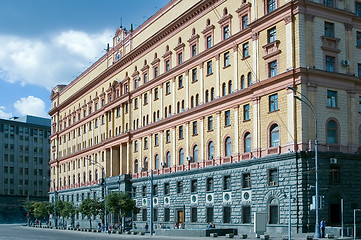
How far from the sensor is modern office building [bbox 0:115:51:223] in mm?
162000

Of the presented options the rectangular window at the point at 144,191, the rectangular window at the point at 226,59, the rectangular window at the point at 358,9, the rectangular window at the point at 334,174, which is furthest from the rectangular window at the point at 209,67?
the rectangular window at the point at 144,191

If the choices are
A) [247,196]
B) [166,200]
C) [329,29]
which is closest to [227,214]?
[247,196]

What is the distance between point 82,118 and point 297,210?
69445 mm

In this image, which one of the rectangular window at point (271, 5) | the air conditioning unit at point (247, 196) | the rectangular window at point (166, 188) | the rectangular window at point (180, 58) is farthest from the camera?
the rectangular window at point (166, 188)

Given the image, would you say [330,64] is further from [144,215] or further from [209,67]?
[144,215]

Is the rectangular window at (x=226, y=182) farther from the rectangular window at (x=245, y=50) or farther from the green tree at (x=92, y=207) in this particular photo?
the green tree at (x=92, y=207)

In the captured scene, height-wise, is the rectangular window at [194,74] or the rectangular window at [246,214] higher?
the rectangular window at [194,74]

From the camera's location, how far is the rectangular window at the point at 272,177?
55428mm

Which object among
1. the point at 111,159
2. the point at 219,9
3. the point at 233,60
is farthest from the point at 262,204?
the point at 111,159

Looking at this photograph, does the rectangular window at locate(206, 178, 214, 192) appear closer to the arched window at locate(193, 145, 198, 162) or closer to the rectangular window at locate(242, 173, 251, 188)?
the arched window at locate(193, 145, 198, 162)

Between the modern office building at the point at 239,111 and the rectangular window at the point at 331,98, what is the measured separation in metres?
0.10

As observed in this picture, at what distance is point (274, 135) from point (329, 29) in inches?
460

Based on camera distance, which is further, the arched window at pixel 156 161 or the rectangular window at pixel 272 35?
the arched window at pixel 156 161

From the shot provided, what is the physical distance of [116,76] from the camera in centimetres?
9731
